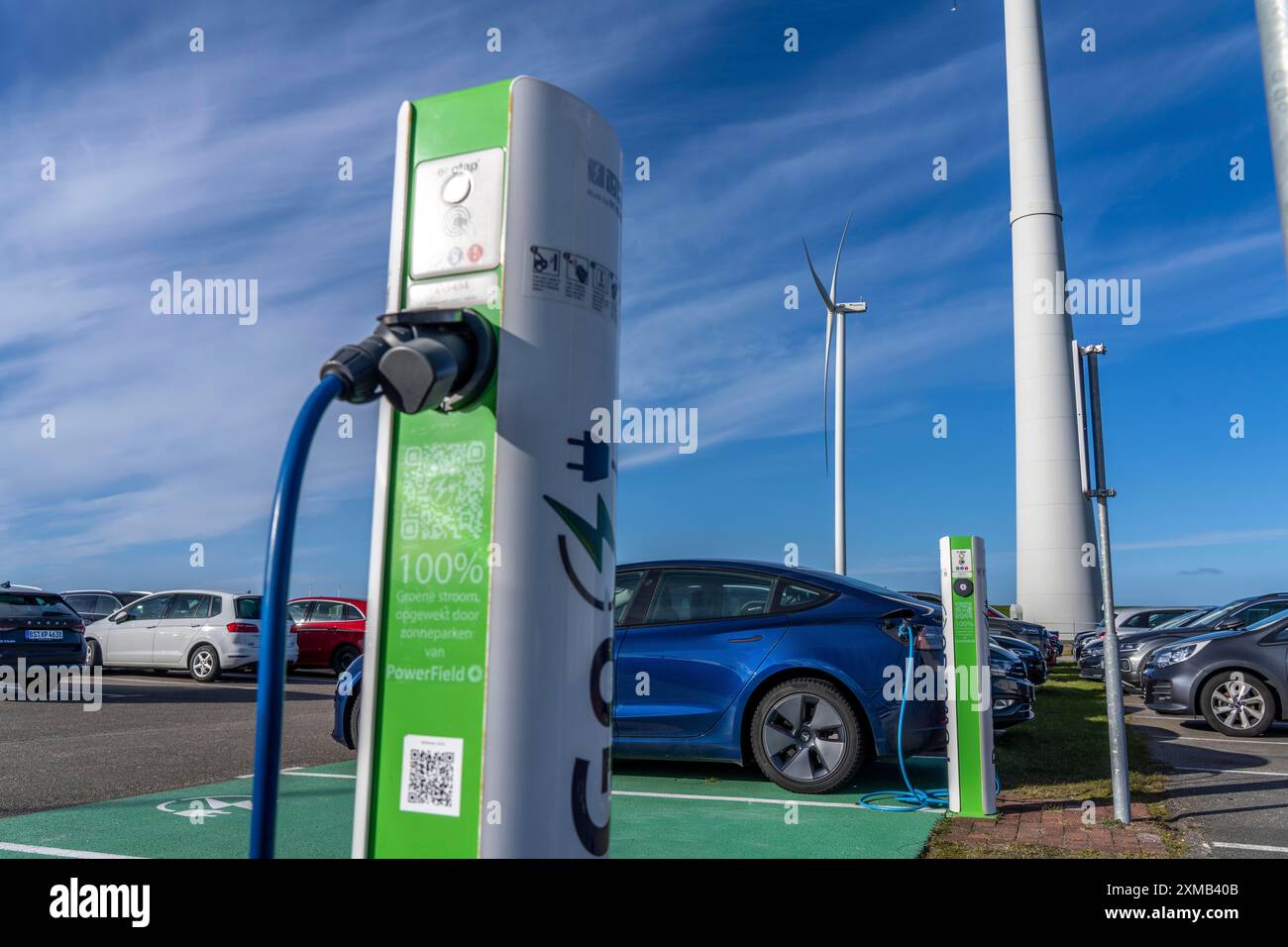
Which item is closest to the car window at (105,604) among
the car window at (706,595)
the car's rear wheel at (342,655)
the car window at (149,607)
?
the car window at (149,607)

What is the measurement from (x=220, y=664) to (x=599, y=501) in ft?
55.7

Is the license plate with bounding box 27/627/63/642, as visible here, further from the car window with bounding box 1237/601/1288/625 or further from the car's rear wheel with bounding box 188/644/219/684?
the car window with bounding box 1237/601/1288/625

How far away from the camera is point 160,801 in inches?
255

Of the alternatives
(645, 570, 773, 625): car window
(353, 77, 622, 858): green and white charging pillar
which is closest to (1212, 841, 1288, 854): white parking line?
(645, 570, 773, 625): car window

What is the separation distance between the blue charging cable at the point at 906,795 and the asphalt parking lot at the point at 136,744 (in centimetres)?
435

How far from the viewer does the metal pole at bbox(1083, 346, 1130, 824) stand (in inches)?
245

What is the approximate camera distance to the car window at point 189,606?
1788 cm

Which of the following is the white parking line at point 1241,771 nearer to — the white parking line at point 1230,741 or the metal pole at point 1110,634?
the white parking line at point 1230,741

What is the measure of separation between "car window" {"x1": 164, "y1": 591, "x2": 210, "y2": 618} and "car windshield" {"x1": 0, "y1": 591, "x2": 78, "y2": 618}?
12.1 ft

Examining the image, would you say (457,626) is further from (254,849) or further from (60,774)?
(60,774)

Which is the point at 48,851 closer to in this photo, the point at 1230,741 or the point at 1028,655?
the point at 1230,741
